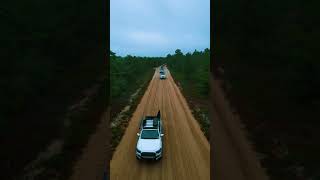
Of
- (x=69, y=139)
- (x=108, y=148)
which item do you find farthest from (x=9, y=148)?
(x=108, y=148)

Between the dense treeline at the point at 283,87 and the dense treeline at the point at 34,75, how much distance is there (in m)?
12.4

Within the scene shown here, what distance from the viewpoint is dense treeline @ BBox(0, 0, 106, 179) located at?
15.4m

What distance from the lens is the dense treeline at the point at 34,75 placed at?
15.4 m

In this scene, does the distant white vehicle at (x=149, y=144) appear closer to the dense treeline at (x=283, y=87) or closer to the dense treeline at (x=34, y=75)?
the dense treeline at (x=34, y=75)

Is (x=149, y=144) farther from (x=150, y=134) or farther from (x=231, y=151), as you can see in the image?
(x=231, y=151)

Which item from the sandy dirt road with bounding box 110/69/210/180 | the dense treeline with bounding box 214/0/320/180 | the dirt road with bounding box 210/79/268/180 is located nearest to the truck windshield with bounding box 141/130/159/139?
the sandy dirt road with bounding box 110/69/210/180

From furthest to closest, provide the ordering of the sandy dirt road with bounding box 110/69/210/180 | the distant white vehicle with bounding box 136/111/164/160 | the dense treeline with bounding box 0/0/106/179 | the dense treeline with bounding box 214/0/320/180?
the distant white vehicle with bounding box 136/111/164/160
the sandy dirt road with bounding box 110/69/210/180
the dense treeline with bounding box 214/0/320/180
the dense treeline with bounding box 0/0/106/179

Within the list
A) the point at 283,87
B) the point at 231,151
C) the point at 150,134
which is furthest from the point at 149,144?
the point at 283,87

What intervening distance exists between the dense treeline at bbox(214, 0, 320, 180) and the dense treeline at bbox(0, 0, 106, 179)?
12.4m

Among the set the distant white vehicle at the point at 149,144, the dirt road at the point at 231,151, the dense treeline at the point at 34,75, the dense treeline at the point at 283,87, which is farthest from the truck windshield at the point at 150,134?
the dense treeline at the point at 283,87

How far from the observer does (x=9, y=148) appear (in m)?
15.4

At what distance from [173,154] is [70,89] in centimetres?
1024

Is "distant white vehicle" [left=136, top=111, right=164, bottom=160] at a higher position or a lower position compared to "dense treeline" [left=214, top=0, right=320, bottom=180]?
lower

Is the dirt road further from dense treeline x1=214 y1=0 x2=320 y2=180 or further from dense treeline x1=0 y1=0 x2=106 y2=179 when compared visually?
dense treeline x1=0 y1=0 x2=106 y2=179
